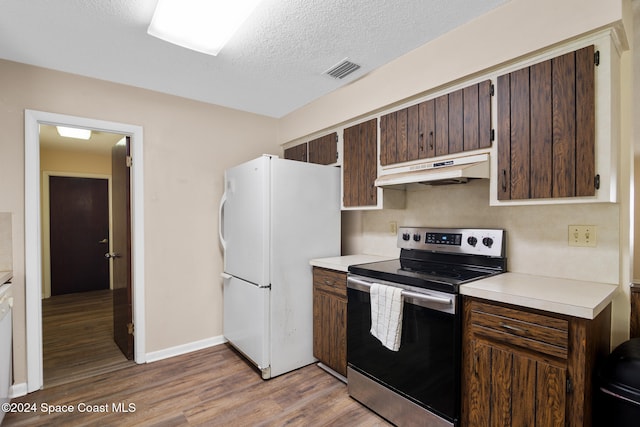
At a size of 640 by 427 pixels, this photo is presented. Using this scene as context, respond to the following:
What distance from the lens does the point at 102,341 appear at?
3213 mm

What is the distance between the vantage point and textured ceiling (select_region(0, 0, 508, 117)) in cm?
170

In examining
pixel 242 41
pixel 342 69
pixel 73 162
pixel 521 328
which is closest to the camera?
pixel 521 328

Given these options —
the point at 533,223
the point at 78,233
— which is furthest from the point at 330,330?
the point at 78,233

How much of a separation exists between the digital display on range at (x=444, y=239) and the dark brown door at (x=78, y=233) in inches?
211

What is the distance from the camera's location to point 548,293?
143 centimetres

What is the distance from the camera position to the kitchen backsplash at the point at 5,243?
2184mm

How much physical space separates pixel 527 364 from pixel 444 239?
0.96 m

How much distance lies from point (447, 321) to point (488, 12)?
1724mm

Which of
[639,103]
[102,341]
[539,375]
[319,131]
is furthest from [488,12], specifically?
[102,341]

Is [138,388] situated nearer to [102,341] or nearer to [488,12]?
[102,341]

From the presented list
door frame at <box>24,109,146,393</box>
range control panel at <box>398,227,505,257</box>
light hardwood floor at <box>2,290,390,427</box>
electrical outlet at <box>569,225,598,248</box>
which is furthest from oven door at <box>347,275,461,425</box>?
door frame at <box>24,109,146,393</box>

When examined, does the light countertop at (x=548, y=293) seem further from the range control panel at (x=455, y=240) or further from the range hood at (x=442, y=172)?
the range hood at (x=442, y=172)

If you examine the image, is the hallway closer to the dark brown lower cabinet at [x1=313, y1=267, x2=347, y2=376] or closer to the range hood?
the dark brown lower cabinet at [x1=313, y1=267, x2=347, y2=376]

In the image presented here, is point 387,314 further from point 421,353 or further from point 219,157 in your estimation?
point 219,157
